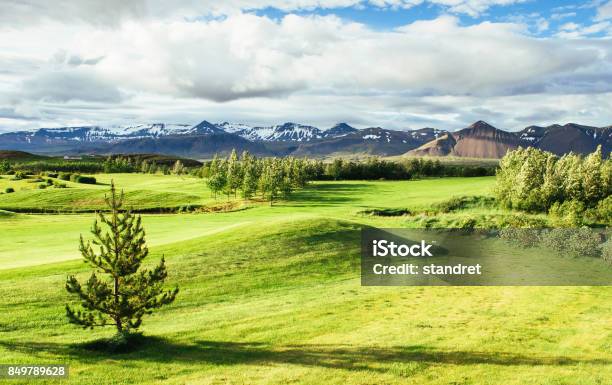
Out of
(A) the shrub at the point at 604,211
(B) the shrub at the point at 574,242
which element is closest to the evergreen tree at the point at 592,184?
(A) the shrub at the point at 604,211

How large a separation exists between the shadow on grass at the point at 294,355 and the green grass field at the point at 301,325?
88mm

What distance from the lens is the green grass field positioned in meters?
20.3

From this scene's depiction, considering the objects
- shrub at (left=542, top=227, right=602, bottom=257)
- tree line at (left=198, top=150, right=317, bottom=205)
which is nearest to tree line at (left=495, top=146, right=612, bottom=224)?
shrub at (left=542, top=227, right=602, bottom=257)

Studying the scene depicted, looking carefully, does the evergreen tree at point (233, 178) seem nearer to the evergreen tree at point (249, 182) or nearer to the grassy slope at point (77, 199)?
the evergreen tree at point (249, 182)

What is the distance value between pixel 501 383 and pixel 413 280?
21.6m

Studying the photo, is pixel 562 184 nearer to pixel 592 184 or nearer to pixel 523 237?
pixel 592 184

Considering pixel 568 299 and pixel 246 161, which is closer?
pixel 568 299

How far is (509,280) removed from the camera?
41.6 m

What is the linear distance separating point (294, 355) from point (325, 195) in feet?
374

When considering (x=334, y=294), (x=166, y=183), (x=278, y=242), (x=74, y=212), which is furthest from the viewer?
(x=166, y=183)

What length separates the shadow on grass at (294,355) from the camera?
2111 cm

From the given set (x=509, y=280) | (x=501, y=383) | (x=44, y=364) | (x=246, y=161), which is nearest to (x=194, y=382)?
(x=44, y=364)

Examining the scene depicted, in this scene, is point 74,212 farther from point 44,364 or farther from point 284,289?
point 44,364

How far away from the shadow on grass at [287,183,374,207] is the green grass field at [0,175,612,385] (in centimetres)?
7079
